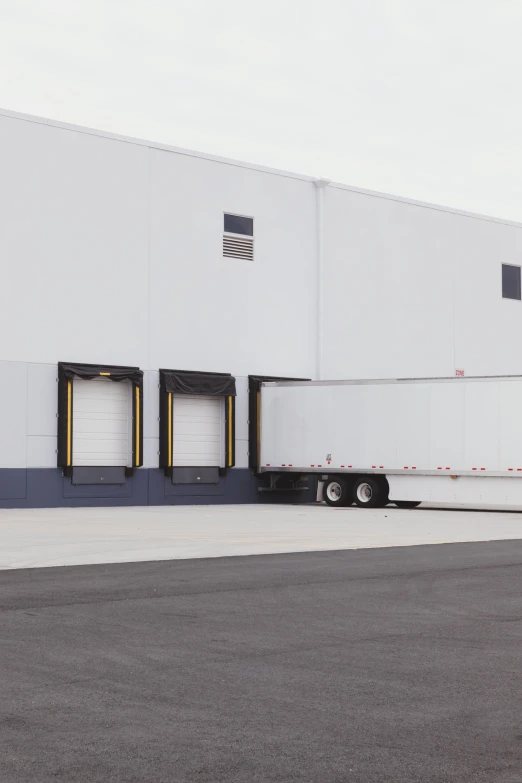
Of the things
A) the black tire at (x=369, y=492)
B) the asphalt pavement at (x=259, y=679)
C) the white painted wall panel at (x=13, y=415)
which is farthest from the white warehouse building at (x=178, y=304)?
the asphalt pavement at (x=259, y=679)

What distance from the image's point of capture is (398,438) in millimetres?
32938

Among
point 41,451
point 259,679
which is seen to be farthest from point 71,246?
point 259,679

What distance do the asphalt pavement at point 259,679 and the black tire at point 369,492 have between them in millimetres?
19997

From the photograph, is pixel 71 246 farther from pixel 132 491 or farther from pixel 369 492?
pixel 369 492

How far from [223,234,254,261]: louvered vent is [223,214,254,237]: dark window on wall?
0.15 meters

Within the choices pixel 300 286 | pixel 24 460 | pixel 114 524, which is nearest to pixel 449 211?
pixel 300 286

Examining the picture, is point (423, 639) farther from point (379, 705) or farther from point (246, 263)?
point (246, 263)

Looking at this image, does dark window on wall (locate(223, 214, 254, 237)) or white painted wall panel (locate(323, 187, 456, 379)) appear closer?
dark window on wall (locate(223, 214, 254, 237))

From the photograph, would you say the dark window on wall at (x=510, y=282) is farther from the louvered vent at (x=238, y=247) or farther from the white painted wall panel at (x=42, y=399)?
the white painted wall panel at (x=42, y=399)

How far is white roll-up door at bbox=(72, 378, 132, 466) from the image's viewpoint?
33.0 metres

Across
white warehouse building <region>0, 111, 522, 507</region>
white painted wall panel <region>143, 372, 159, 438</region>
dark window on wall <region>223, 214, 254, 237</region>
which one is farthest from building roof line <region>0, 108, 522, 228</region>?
white painted wall panel <region>143, 372, 159, 438</region>

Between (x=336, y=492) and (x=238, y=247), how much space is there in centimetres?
791

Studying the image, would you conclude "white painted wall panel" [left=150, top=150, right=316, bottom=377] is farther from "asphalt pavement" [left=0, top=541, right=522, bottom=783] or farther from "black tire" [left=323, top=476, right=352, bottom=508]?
"asphalt pavement" [left=0, top=541, right=522, bottom=783]

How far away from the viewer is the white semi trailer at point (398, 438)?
31.0 meters
